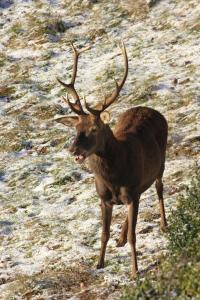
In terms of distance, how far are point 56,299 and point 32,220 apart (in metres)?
4.05

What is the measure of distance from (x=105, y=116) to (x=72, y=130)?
27.5 ft

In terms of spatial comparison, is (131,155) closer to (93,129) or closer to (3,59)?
(93,129)

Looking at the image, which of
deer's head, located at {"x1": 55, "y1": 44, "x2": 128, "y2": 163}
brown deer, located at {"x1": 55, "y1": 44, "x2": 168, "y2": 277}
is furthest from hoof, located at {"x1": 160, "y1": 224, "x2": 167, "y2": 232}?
deer's head, located at {"x1": 55, "y1": 44, "x2": 128, "y2": 163}

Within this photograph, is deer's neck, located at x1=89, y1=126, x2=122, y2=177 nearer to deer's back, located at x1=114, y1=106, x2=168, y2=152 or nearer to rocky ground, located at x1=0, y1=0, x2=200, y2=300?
deer's back, located at x1=114, y1=106, x2=168, y2=152

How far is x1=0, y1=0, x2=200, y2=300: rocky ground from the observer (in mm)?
10469

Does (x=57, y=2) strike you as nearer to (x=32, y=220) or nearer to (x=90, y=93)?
(x=90, y=93)

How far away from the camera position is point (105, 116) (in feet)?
31.4

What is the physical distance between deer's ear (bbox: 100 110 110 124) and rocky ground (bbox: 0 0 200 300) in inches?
97.3

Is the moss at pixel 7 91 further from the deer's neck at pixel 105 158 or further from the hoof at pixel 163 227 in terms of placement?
the deer's neck at pixel 105 158

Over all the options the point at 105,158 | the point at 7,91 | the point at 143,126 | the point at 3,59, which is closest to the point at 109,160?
the point at 105,158

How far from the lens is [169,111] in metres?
17.4

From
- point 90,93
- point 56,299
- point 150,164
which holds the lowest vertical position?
point 90,93

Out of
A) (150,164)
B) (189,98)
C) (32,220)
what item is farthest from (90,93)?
(150,164)

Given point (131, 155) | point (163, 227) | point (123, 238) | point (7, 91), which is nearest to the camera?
point (131, 155)
